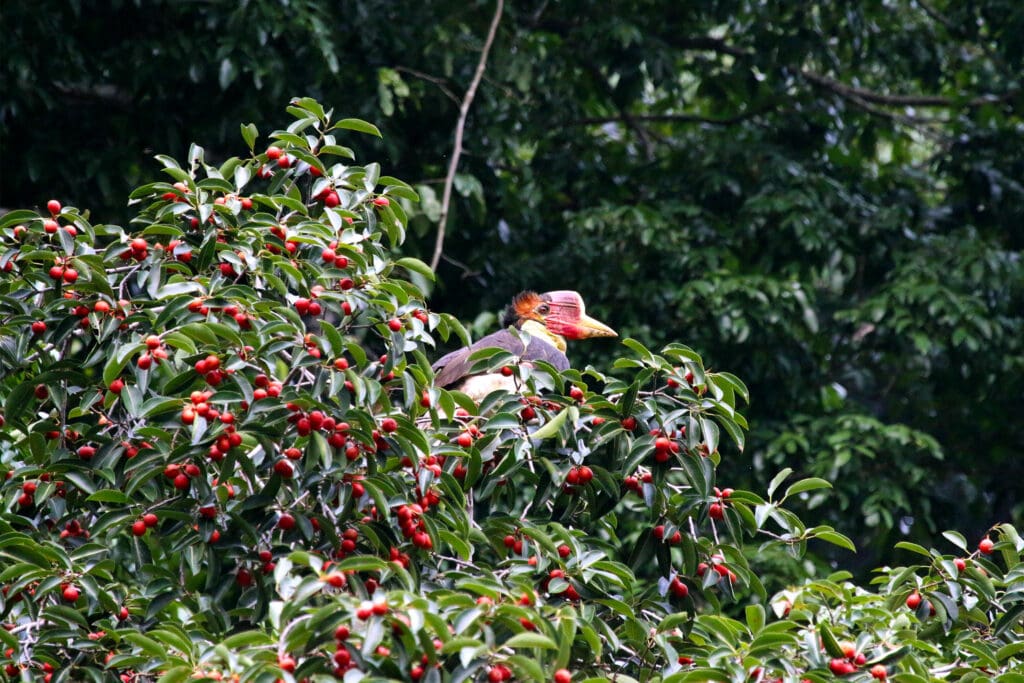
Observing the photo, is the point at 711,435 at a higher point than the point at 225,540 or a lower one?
higher

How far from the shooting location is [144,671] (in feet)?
7.74

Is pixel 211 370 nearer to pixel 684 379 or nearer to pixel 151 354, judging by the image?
pixel 151 354

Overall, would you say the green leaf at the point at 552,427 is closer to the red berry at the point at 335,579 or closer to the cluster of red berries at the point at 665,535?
the cluster of red berries at the point at 665,535

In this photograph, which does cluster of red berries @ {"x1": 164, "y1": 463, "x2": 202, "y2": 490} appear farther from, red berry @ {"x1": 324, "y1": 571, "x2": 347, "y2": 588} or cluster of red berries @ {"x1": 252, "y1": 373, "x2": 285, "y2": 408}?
red berry @ {"x1": 324, "y1": 571, "x2": 347, "y2": 588}

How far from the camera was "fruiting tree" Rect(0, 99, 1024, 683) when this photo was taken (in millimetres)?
2467

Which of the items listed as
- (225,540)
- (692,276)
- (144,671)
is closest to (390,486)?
(225,540)

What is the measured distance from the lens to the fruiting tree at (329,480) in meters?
2.47

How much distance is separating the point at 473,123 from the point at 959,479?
3.11m

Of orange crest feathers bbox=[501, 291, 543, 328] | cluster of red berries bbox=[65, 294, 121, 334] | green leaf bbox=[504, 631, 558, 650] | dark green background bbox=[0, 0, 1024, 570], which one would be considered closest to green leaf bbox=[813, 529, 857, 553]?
green leaf bbox=[504, 631, 558, 650]

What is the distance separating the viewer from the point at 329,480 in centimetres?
256

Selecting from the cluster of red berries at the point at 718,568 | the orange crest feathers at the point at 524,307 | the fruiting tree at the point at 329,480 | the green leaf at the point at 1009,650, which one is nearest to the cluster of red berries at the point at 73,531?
the fruiting tree at the point at 329,480

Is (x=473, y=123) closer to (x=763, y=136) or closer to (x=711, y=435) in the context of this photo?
(x=763, y=136)

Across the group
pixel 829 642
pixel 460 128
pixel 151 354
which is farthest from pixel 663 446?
pixel 460 128

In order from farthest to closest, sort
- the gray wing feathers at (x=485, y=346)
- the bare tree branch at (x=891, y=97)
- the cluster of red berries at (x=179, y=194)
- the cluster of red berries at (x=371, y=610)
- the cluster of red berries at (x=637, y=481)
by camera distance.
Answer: the bare tree branch at (x=891, y=97) → the gray wing feathers at (x=485, y=346) → the cluster of red berries at (x=179, y=194) → the cluster of red berries at (x=637, y=481) → the cluster of red berries at (x=371, y=610)
